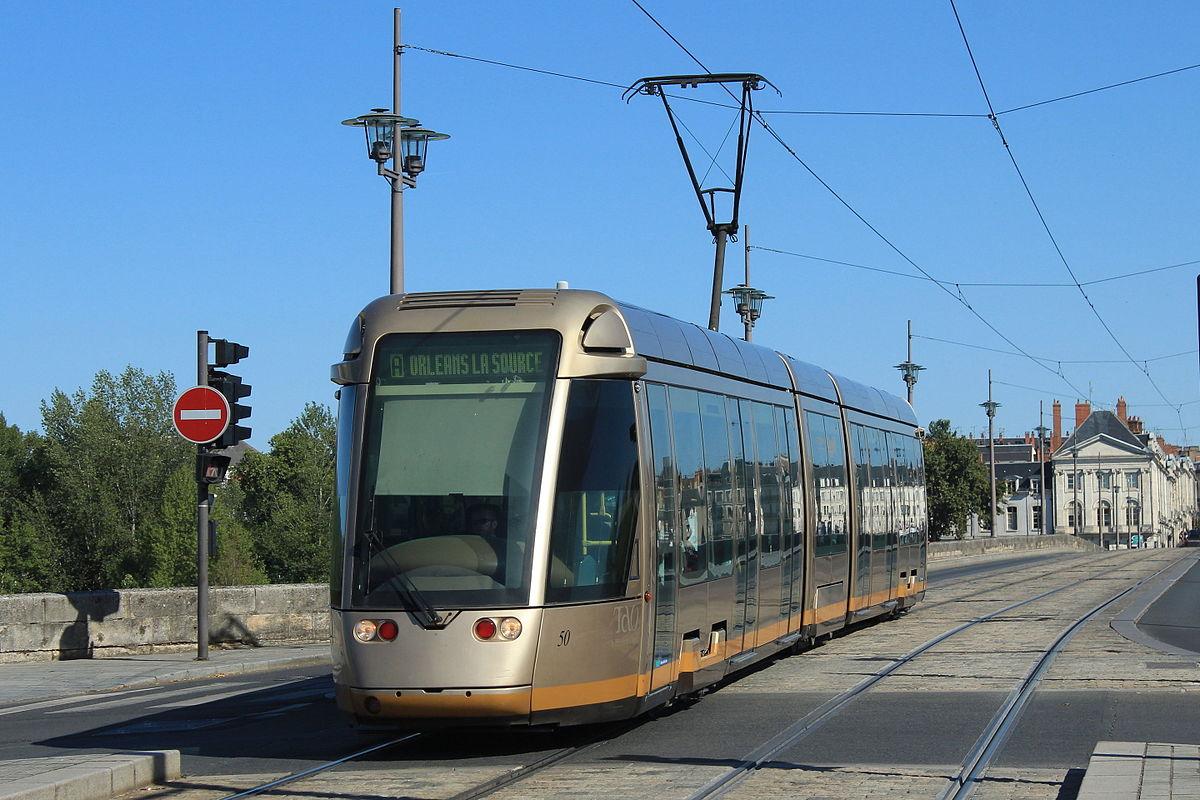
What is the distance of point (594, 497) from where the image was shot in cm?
1062

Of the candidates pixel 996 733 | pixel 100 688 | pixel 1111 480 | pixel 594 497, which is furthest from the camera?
pixel 1111 480

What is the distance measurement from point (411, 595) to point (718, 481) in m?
3.79

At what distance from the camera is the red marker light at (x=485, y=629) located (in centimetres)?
1004

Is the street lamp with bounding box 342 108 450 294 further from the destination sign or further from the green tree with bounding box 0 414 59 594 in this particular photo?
the green tree with bounding box 0 414 59 594

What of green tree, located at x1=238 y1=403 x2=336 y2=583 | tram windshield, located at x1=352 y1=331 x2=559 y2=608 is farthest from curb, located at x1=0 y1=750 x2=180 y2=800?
green tree, located at x1=238 y1=403 x2=336 y2=583

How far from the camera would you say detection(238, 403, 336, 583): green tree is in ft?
313

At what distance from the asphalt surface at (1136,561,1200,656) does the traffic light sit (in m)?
11.0

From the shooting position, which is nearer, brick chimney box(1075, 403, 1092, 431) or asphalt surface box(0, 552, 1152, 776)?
asphalt surface box(0, 552, 1152, 776)

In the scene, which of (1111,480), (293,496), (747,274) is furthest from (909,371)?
(1111,480)

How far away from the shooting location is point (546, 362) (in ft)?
35.3

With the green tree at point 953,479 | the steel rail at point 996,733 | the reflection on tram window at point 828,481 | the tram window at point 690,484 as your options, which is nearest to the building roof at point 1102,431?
the green tree at point 953,479

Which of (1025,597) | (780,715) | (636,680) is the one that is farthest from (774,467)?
(1025,597)

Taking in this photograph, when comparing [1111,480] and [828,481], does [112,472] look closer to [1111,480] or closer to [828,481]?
[828,481]

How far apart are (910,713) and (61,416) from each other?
244ft
